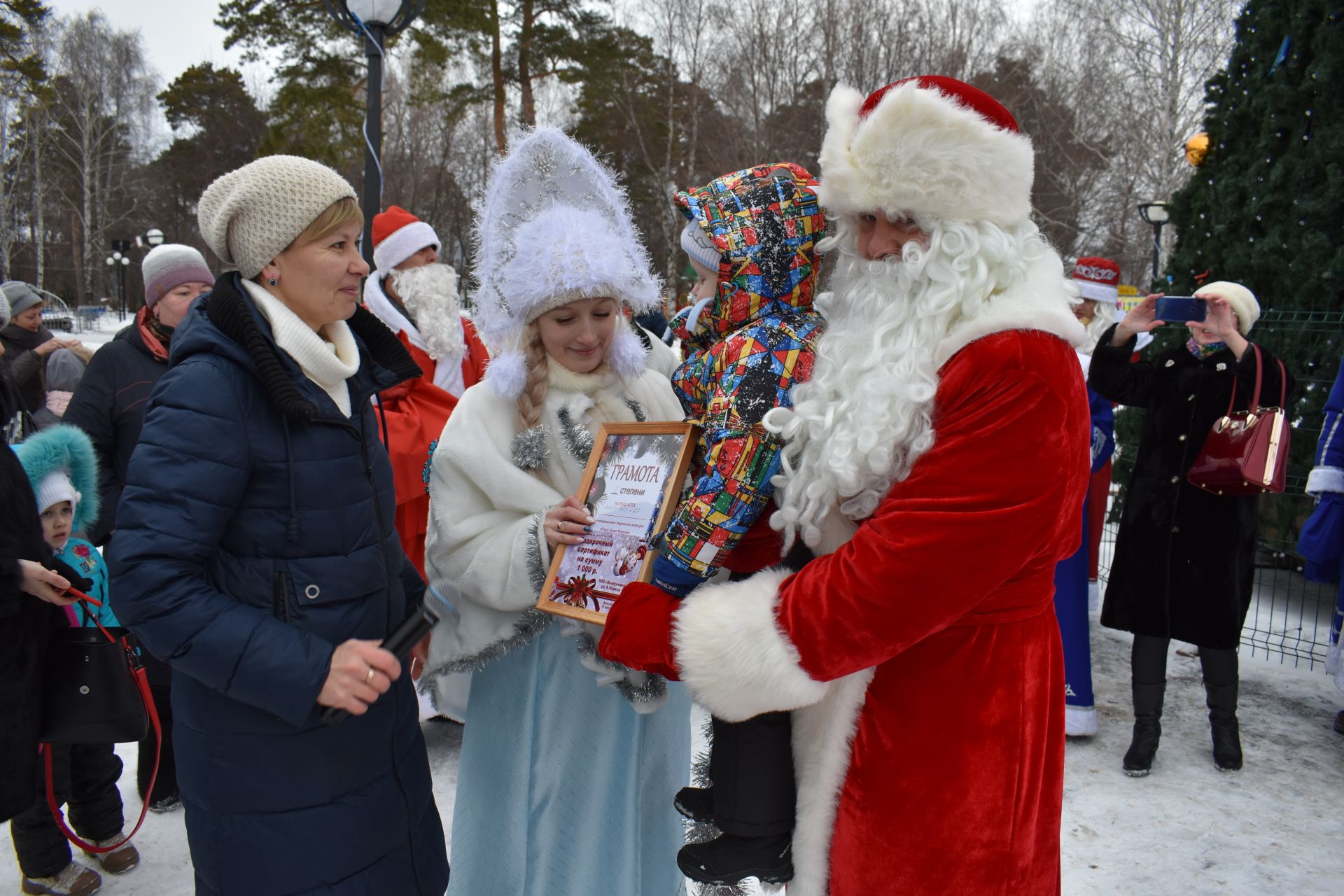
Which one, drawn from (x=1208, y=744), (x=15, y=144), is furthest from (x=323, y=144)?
(x=15, y=144)

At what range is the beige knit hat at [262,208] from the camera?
6.27 ft

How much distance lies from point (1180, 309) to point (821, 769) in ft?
10.5

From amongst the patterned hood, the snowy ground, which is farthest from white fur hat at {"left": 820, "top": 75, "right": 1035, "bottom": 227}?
the snowy ground

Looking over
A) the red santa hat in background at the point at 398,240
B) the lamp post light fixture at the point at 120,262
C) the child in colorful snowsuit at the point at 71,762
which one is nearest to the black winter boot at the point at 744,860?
the child in colorful snowsuit at the point at 71,762

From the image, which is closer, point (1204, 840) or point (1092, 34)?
point (1204, 840)

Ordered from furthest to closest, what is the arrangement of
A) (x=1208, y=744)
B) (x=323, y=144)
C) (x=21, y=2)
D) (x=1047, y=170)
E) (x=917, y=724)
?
(x=21, y=2) < (x=1047, y=170) < (x=323, y=144) < (x=1208, y=744) < (x=917, y=724)

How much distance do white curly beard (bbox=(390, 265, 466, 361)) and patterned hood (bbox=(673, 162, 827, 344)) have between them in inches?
113

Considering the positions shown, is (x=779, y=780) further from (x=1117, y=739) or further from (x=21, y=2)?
(x=21, y=2)

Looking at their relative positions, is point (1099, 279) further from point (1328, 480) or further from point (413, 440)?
point (413, 440)

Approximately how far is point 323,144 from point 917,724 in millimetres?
22088

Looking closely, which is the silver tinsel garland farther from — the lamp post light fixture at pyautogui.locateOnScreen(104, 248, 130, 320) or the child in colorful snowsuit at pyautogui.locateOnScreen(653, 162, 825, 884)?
the lamp post light fixture at pyautogui.locateOnScreen(104, 248, 130, 320)

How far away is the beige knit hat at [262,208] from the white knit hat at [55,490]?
62.1 inches

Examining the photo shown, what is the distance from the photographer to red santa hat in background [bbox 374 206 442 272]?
4836mm

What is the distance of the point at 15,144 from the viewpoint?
3525cm
